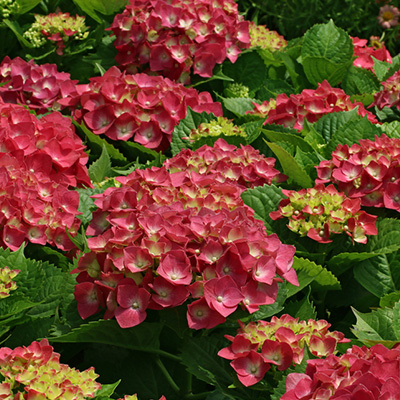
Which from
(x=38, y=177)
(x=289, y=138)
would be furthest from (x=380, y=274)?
(x=38, y=177)

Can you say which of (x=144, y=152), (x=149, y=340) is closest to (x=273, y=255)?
(x=149, y=340)

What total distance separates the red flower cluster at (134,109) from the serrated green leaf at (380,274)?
3.29 feet

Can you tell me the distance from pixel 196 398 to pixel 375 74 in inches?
80.1

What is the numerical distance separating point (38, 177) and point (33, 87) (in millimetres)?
930

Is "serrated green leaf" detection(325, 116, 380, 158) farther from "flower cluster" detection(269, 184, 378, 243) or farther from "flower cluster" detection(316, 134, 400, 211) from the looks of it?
"flower cluster" detection(269, 184, 378, 243)

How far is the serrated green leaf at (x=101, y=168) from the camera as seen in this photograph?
2.56 m

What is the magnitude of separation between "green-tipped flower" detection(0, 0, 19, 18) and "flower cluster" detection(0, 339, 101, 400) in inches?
91.7

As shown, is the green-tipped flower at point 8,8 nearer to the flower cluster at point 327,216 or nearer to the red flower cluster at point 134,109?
the red flower cluster at point 134,109

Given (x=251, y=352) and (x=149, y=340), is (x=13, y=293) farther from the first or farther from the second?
(x=251, y=352)

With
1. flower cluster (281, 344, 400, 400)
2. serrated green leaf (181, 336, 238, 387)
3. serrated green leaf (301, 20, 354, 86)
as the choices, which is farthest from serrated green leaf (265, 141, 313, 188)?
serrated green leaf (301, 20, 354, 86)

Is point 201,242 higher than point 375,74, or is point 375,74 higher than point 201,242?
point 201,242

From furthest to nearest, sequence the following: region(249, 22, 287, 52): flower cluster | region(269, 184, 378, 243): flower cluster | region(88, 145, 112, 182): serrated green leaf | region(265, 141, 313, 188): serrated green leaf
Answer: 1. region(249, 22, 287, 52): flower cluster
2. region(88, 145, 112, 182): serrated green leaf
3. region(265, 141, 313, 188): serrated green leaf
4. region(269, 184, 378, 243): flower cluster

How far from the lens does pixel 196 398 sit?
183 centimetres

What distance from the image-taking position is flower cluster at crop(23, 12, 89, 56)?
10.6ft
